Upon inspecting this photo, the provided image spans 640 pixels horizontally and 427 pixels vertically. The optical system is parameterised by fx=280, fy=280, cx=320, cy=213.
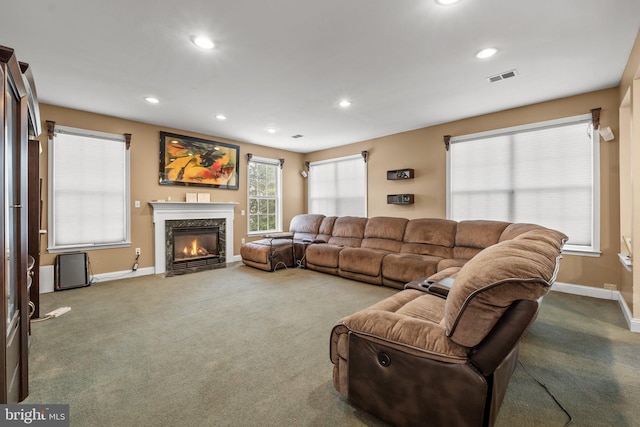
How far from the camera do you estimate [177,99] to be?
3.75 meters

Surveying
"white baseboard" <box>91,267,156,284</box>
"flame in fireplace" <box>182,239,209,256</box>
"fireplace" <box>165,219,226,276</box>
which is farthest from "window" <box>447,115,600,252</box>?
"white baseboard" <box>91,267,156,284</box>

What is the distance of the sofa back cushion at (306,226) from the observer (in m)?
5.95

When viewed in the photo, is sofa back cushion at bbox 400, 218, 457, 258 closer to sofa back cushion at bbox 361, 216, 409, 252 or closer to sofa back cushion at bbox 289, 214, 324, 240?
sofa back cushion at bbox 361, 216, 409, 252

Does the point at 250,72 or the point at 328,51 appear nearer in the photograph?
the point at 328,51

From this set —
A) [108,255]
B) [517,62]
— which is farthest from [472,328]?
[108,255]

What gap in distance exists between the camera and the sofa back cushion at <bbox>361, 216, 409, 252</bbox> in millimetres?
Answer: 4633

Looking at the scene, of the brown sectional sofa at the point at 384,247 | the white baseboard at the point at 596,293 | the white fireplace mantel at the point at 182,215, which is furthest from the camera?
the white fireplace mantel at the point at 182,215

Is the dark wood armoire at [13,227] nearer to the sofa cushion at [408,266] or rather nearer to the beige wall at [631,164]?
the sofa cushion at [408,266]

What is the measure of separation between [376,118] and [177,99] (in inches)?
116

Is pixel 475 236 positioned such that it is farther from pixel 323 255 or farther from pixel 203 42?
pixel 203 42

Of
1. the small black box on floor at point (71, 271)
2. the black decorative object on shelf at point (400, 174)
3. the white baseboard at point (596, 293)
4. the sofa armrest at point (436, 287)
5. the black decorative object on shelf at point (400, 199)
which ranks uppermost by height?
the black decorative object on shelf at point (400, 174)

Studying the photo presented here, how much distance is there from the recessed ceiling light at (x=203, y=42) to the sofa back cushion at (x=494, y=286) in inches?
104

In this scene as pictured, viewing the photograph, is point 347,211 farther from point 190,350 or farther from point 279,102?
point 190,350

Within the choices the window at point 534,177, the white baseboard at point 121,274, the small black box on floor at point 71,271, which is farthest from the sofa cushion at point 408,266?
the small black box on floor at point 71,271
